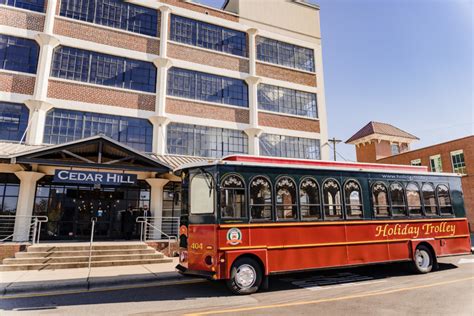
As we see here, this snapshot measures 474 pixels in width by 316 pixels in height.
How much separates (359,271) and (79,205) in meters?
12.2

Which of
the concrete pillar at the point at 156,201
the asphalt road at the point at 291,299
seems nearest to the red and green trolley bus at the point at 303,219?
the asphalt road at the point at 291,299

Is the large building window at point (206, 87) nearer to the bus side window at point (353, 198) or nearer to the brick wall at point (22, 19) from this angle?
the brick wall at point (22, 19)

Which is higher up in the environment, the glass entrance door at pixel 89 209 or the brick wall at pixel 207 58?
the brick wall at pixel 207 58

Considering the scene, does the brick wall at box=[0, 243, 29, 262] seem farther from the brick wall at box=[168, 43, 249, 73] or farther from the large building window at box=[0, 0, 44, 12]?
the brick wall at box=[168, 43, 249, 73]

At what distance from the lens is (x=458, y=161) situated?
26.3 metres

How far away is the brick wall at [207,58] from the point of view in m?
17.9

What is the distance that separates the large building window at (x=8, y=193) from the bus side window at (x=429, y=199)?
1605cm

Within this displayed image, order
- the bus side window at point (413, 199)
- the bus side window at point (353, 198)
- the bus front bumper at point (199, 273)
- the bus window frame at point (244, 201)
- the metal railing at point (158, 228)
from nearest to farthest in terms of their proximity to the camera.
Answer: the bus front bumper at point (199, 273)
the bus window frame at point (244, 201)
the bus side window at point (353, 198)
the bus side window at point (413, 199)
the metal railing at point (158, 228)

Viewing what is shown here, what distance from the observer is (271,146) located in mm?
19203

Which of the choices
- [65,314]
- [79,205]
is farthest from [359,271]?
[79,205]

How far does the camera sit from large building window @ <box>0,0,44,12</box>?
15.1 metres

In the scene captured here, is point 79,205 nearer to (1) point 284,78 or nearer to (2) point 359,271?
(2) point 359,271

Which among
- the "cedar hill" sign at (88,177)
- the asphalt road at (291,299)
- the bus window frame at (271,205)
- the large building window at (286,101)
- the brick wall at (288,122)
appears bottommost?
the asphalt road at (291,299)

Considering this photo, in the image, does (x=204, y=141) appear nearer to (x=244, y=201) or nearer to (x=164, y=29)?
(x=164, y=29)
